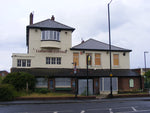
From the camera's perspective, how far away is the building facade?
90.3 ft

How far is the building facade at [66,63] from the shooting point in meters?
27.5

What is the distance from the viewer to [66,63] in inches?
1171

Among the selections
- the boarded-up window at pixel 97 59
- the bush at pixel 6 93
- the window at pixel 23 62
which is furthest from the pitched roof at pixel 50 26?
the bush at pixel 6 93

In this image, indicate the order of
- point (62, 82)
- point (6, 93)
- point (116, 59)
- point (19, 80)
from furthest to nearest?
point (116, 59) < point (62, 82) < point (19, 80) < point (6, 93)

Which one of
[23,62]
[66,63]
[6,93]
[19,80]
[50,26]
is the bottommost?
[6,93]

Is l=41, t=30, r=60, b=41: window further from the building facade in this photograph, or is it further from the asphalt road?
the asphalt road

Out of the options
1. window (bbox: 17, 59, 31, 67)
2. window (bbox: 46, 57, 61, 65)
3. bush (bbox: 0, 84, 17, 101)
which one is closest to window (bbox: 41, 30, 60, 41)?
window (bbox: 46, 57, 61, 65)

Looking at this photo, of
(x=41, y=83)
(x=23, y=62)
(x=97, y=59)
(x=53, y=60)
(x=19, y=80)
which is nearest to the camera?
(x=19, y=80)

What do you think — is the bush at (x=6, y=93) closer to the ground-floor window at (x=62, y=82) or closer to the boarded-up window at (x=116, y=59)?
the ground-floor window at (x=62, y=82)

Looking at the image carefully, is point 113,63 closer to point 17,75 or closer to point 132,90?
point 132,90

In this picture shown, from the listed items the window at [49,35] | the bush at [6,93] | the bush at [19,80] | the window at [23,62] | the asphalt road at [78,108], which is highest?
the window at [49,35]

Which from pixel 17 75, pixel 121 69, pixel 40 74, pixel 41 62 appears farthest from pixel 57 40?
pixel 121 69

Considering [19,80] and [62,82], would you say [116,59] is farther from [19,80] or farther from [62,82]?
[19,80]

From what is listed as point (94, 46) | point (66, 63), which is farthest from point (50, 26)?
point (94, 46)
